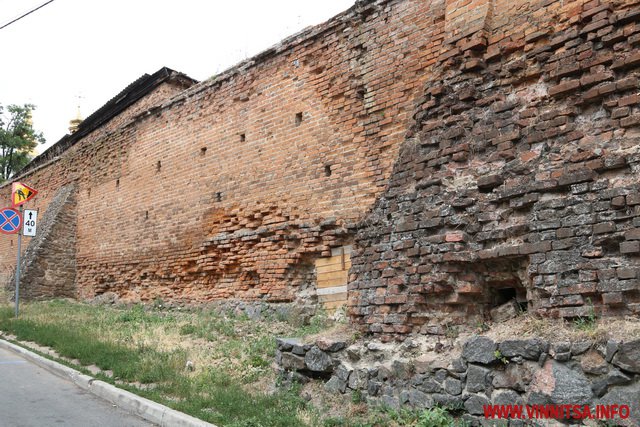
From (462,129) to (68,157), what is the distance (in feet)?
52.1

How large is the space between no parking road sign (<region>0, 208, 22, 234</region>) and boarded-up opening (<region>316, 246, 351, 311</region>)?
278 inches

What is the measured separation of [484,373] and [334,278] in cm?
435

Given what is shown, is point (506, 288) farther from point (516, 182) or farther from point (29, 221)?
point (29, 221)

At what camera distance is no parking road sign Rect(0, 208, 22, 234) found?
11.1m

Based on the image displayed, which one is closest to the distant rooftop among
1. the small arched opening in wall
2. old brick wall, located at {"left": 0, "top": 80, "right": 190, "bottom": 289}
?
old brick wall, located at {"left": 0, "top": 80, "right": 190, "bottom": 289}

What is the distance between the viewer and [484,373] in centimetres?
426

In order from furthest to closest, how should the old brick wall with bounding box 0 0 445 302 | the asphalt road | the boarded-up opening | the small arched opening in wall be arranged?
the boarded-up opening, the old brick wall with bounding box 0 0 445 302, the asphalt road, the small arched opening in wall

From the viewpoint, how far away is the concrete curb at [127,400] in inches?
197

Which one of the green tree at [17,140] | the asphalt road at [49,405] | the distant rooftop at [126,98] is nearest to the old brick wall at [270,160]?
the asphalt road at [49,405]

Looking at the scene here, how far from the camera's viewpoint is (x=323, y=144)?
898 cm

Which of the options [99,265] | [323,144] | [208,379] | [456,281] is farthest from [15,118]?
[456,281]

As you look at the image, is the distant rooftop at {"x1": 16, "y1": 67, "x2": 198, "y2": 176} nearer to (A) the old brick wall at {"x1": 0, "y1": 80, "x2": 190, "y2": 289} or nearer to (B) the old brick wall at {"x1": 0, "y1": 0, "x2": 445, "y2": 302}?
(A) the old brick wall at {"x1": 0, "y1": 80, "x2": 190, "y2": 289}

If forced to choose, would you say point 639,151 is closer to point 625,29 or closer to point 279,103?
point 625,29

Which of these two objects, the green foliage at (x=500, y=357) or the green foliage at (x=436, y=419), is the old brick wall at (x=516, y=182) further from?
the green foliage at (x=436, y=419)
